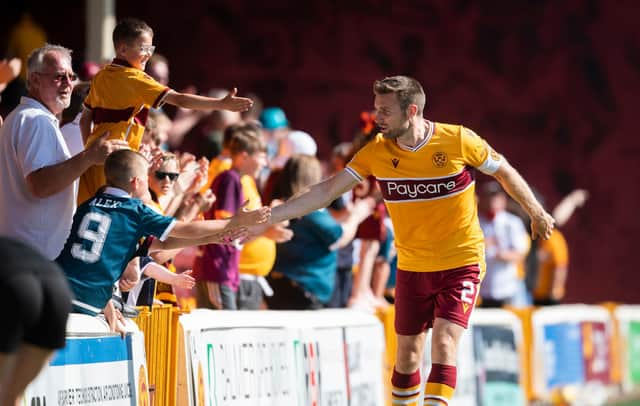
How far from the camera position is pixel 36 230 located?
21.2 ft

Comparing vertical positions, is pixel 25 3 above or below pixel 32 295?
above

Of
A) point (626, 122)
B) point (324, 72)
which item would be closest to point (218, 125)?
point (324, 72)

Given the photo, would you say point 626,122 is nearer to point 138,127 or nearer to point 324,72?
point 324,72

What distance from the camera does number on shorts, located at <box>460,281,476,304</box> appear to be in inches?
300

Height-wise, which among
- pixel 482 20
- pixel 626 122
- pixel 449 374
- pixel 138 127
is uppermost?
pixel 482 20

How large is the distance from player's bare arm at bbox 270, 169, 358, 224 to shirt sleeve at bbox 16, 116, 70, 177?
1473mm

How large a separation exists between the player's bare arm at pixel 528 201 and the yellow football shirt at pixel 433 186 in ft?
0.24

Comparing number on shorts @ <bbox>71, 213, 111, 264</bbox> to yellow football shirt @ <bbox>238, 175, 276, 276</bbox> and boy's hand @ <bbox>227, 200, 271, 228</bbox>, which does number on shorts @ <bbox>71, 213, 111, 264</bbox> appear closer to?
boy's hand @ <bbox>227, 200, 271, 228</bbox>

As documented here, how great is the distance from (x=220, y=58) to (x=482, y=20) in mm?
3739

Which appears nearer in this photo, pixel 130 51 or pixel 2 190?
pixel 2 190

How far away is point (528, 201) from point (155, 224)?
2.31m

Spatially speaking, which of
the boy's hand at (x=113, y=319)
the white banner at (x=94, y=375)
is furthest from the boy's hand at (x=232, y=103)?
the white banner at (x=94, y=375)

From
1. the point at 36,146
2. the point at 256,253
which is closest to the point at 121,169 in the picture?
the point at 36,146

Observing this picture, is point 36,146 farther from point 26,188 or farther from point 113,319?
point 113,319
